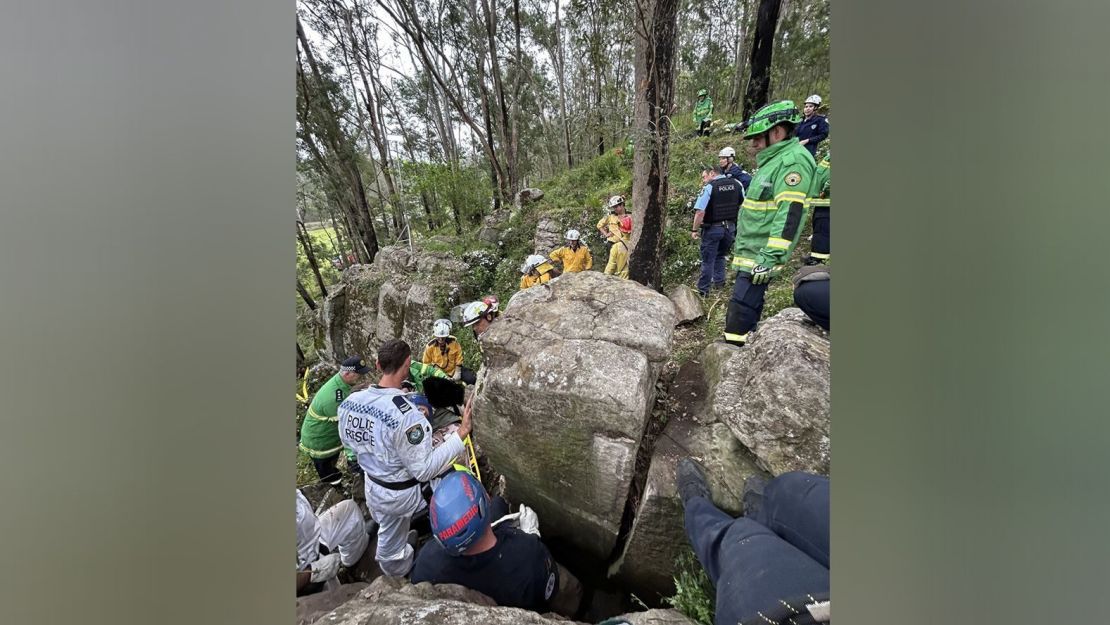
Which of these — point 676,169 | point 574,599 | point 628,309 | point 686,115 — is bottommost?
point 574,599

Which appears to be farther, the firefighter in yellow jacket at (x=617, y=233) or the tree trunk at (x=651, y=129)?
the firefighter in yellow jacket at (x=617, y=233)

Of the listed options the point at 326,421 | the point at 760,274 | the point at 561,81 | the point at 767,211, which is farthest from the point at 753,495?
the point at 561,81

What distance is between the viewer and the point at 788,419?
1.92 m

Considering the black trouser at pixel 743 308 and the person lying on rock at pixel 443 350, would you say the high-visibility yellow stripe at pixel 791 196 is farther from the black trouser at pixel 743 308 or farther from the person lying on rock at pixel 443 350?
the person lying on rock at pixel 443 350

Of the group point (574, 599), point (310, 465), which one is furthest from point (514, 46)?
point (574, 599)

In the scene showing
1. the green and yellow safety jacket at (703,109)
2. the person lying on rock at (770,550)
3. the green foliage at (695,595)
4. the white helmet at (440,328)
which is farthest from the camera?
the white helmet at (440,328)

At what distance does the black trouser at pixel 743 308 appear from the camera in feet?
8.01

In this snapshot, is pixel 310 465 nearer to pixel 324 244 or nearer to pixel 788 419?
pixel 324 244

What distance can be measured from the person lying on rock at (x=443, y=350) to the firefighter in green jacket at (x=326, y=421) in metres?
0.48

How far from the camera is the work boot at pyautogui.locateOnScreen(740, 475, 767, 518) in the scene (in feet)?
6.59

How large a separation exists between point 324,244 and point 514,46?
5.95 feet

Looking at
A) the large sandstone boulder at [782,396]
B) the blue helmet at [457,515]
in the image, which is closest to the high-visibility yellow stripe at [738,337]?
the large sandstone boulder at [782,396]

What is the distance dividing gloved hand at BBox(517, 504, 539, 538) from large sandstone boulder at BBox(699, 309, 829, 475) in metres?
1.23

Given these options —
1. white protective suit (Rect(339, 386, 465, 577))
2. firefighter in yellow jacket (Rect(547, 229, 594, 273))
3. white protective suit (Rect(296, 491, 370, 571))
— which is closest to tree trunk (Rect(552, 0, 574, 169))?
firefighter in yellow jacket (Rect(547, 229, 594, 273))
